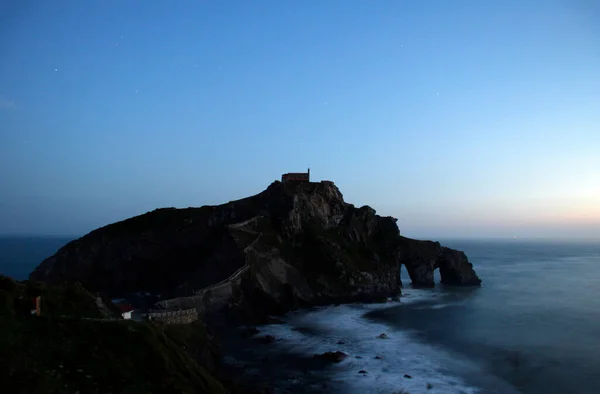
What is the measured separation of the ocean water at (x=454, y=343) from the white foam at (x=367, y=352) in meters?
0.10

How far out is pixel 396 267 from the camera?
10362cm

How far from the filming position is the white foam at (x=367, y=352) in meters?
40.4

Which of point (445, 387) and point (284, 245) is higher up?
point (284, 245)

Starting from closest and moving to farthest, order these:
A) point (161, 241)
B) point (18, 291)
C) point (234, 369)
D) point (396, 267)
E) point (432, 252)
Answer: point (18, 291) < point (234, 369) < point (161, 241) < point (396, 267) < point (432, 252)

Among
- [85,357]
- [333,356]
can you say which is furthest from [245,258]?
[85,357]

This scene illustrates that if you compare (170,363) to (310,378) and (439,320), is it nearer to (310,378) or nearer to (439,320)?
(310,378)

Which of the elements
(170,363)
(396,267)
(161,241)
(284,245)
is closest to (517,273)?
(396,267)

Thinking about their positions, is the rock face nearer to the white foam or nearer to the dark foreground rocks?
the white foam

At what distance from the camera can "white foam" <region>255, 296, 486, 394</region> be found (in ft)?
132

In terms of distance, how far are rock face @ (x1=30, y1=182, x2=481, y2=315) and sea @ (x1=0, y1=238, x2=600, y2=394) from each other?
260 inches

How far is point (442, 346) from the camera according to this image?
55531 millimetres

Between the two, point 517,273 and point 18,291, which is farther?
point 517,273

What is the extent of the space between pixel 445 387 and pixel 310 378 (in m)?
12.6

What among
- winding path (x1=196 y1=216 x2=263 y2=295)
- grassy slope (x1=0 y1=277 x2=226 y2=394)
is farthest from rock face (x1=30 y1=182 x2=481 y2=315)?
grassy slope (x1=0 y1=277 x2=226 y2=394)
